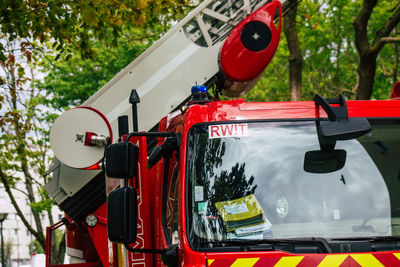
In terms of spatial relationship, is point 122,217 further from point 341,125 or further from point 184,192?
point 341,125

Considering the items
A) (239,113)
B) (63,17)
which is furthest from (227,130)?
(63,17)

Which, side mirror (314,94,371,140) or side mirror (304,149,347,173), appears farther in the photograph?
side mirror (314,94,371,140)

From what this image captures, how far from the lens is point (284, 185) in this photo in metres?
4.11

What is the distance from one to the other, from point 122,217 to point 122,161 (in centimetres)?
38

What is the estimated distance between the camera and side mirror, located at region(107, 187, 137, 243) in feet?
13.4

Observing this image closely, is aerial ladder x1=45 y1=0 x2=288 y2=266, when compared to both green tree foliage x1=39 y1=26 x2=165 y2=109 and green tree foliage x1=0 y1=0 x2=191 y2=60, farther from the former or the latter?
green tree foliage x1=39 y1=26 x2=165 y2=109

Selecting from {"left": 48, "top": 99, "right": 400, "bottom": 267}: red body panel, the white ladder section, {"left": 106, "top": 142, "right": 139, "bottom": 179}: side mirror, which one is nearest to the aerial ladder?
the white ladder section

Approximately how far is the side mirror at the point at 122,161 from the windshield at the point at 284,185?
1.27 feet

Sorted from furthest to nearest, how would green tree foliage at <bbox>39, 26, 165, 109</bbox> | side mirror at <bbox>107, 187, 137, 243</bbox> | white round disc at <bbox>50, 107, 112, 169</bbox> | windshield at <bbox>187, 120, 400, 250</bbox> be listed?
green tree foliage at <bbox>39, 26, 165, 109</bbox> → white round disc at <bbox>50, 107, 112, 169</bbox> → side mirror at <bbox>107, 187, 137, 243</bbox> → windshield at <bbox>187, 120, 400, 250</bbox>

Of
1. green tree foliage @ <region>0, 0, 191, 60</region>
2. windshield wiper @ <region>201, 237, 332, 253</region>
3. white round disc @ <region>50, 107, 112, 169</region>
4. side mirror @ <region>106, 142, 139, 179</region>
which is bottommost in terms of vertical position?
windshield wiper @ <region>201, 237, 332, 253</region>

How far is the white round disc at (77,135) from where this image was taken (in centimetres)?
605

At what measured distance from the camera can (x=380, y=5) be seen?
70.4ft

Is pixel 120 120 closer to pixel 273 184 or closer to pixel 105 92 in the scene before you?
pixel 105 92

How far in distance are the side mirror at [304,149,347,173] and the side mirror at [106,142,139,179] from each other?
3.83 ft
